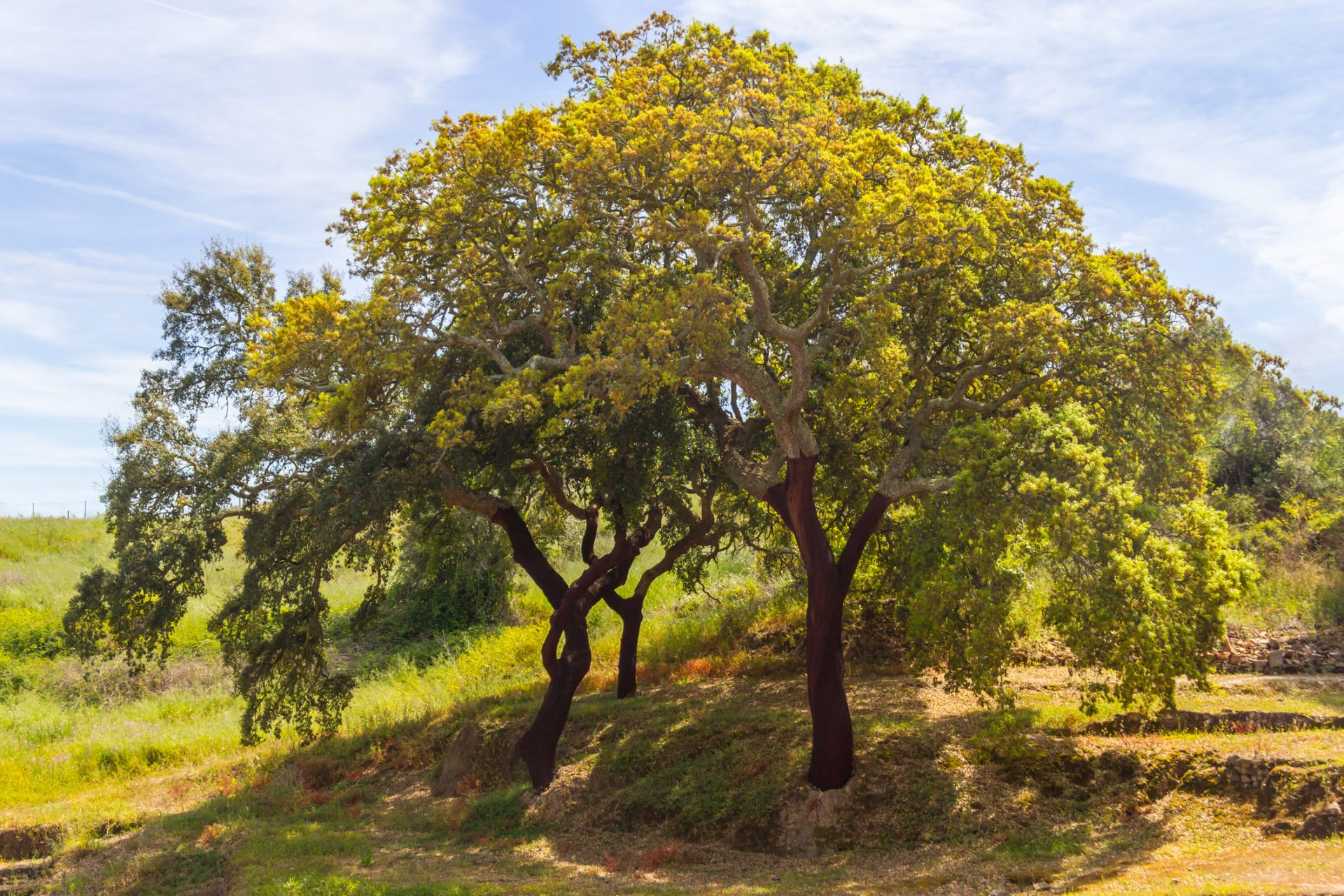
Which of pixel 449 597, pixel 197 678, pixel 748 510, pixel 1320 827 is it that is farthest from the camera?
pixel 449 597

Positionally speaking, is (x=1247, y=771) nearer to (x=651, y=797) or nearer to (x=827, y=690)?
(x=827, y=690)

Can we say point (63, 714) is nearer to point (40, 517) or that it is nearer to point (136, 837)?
point (136, 837)

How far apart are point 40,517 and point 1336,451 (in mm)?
52404

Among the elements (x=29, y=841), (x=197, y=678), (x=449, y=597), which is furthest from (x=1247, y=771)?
(x=197, y=678)

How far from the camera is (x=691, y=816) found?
14.2 meters

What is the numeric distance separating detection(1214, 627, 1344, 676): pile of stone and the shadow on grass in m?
5.89

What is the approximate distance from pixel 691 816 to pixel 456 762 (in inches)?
253

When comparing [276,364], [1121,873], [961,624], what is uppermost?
[276,364]

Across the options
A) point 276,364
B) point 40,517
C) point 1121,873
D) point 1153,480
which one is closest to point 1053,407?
point 1153,480

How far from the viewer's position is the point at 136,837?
15.5m

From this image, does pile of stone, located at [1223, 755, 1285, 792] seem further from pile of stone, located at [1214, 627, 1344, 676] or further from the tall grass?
the tall grass

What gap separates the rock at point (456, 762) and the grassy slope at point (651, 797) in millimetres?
442

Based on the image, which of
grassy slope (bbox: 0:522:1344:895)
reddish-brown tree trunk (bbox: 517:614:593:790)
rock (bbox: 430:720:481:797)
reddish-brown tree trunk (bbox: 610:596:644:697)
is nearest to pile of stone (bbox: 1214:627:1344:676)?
grassy slope (bbox: 0:522:1344:895)

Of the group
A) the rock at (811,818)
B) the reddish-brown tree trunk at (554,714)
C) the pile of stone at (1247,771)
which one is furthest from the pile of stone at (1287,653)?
the reddish-brown tree trunk at (554,714)
